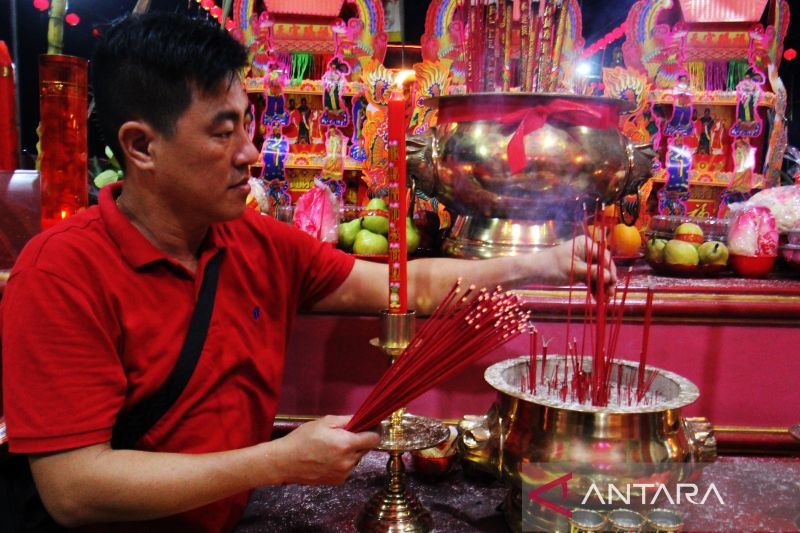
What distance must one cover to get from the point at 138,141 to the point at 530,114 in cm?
70

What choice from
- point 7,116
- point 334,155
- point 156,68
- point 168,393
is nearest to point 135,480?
point 168,393

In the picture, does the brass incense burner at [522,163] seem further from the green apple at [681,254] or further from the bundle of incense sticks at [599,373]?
the bundle of incense sticks at [599,373]

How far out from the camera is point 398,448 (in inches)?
37.5

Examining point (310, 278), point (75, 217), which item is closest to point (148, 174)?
point (75, 217)

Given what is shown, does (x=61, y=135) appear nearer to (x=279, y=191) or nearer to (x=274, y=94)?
(x=279, y=191)

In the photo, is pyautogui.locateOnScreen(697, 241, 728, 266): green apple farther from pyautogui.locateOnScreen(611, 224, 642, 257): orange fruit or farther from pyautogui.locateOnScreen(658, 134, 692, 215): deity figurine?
pyautogui.locateOnScreen(658, 134, 692, 215): deity figurine

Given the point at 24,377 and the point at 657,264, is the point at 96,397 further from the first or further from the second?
the point at 657,264

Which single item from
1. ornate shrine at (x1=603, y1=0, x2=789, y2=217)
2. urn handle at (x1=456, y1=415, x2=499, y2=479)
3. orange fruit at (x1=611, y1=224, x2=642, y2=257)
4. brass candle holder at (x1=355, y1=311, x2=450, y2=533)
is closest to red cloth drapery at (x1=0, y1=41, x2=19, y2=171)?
brass candle holder at (x1=355, y1=311, x2=450, y2=533)

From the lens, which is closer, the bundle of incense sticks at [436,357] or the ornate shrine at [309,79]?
the bundle of incense sticks at [436,357]

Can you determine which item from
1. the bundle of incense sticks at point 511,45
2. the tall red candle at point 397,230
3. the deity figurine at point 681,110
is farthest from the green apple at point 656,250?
the deity figurine at point 681,110

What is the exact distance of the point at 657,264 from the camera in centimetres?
151

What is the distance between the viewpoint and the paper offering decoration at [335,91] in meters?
3.43

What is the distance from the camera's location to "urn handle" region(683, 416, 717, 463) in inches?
37.6

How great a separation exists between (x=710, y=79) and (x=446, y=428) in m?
2.95
